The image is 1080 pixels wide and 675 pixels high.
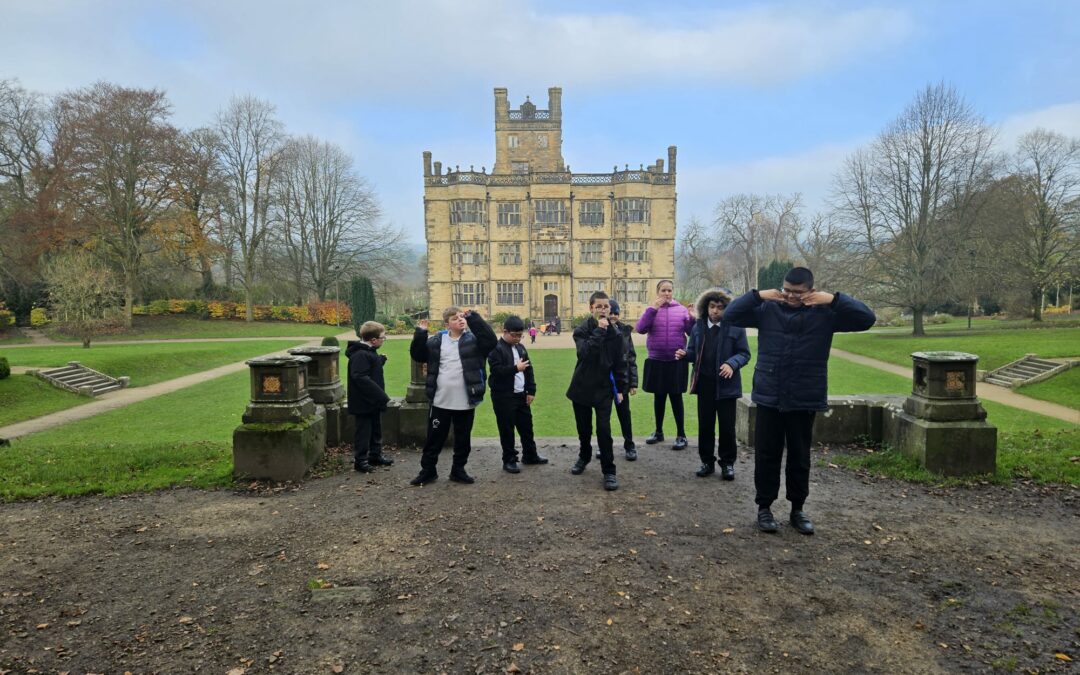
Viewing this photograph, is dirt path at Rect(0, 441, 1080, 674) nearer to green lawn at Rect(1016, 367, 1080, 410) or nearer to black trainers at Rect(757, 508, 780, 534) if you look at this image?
black trainers at Rect(757, 508, 780, 534)

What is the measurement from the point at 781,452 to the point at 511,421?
274 centimetres

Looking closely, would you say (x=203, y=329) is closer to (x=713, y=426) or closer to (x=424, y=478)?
(x=424, y=478)

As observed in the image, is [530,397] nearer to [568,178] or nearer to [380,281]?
[568,178]

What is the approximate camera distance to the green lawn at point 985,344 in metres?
19.7

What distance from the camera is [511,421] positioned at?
6.13 meters

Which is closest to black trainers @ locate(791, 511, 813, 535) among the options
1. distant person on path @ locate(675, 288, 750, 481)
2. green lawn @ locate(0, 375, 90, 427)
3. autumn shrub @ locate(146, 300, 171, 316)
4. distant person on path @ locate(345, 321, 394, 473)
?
distant person on path @ locate(675, 288, 750, 481)

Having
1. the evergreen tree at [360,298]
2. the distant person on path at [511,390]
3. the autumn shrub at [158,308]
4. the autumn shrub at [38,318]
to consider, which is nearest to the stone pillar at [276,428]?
the distant person on path at [511,390]

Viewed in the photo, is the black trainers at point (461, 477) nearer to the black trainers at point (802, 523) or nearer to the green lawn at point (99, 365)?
the black trainers at point (802, 523)

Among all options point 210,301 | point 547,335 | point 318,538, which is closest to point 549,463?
point 318,538

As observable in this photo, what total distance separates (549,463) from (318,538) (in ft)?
8.84

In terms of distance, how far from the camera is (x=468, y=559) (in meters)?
3.94

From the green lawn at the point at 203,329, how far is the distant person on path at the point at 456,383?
108ft

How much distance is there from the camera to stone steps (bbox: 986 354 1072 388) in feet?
55.6

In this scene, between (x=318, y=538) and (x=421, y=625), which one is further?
(x=318, y=538)
